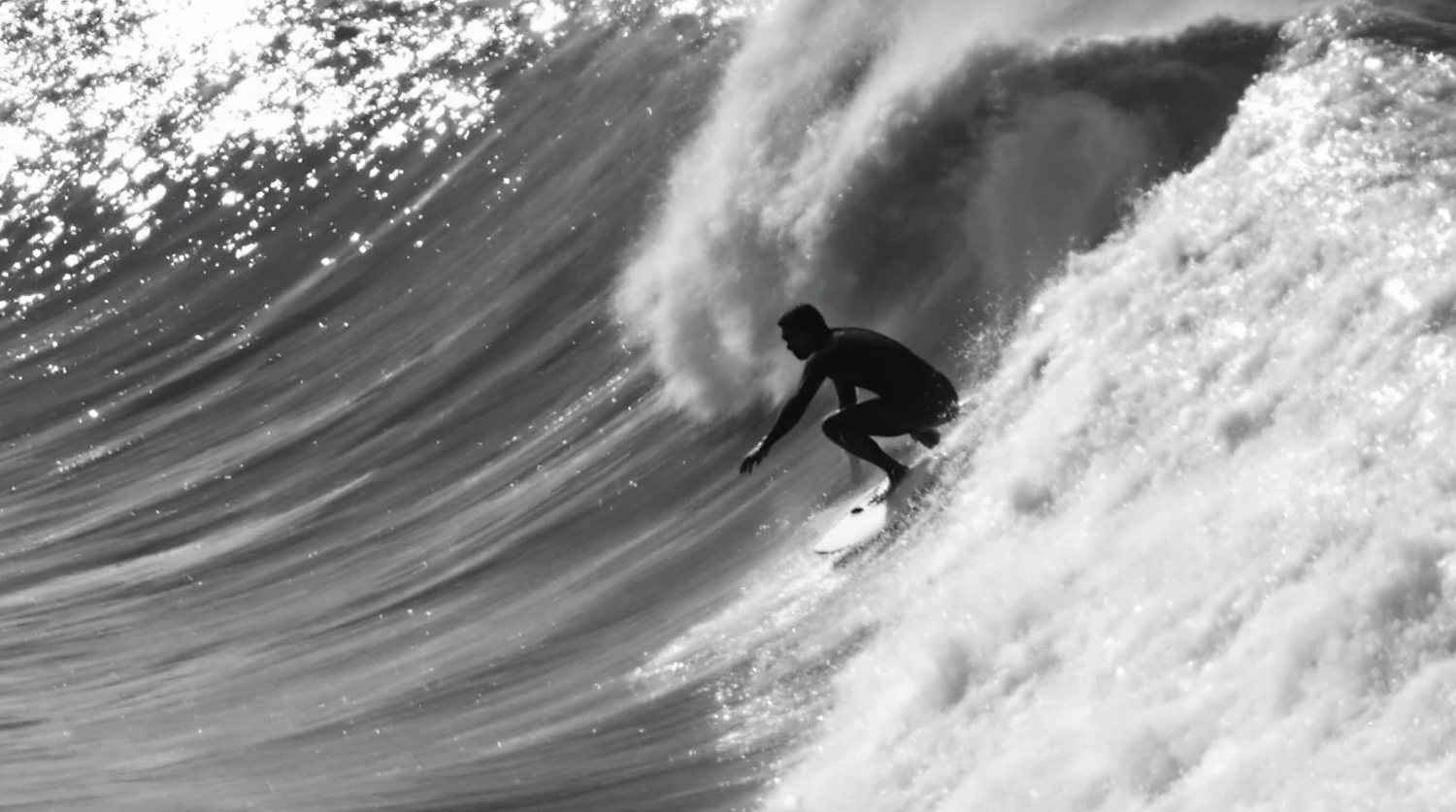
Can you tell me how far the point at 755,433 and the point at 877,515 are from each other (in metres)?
2.02

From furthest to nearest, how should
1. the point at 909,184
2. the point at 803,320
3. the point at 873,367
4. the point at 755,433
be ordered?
the point at 909,184 → the point at 755,433 → the point at 873,367 → the point at 803,320

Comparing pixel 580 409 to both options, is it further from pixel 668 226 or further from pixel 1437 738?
pixel 1437 738

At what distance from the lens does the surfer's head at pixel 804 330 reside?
7.57 meters

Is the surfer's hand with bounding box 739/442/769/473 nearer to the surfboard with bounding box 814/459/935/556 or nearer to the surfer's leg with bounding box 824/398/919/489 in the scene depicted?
the surfer's leg with bounding box 824/398/919/489

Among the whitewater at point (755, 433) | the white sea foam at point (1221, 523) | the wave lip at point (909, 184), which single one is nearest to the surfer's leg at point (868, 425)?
the whitewater at point (755, 433)

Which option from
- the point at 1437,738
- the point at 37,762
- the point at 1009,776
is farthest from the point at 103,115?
the point at 1437,738

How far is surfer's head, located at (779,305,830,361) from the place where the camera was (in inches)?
298

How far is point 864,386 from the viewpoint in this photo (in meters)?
7.86

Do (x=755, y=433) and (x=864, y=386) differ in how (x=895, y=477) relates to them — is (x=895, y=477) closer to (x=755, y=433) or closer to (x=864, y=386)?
(x=864, y=386)

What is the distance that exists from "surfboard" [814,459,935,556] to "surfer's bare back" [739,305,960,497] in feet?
0.27

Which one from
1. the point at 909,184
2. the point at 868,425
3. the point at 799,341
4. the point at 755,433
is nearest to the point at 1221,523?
the point at 868,425

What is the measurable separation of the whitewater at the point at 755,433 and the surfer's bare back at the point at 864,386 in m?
0.26

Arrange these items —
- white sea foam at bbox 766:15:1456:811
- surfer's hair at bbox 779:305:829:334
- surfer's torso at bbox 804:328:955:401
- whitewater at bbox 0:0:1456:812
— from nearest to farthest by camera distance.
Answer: white sea foam at bbox 766:15:1456:811
whitewater at bbox 0:0:1456:812
surfer's hair at bbox 779:305:829:334
surfer's torso at bbox 804:328:955:401

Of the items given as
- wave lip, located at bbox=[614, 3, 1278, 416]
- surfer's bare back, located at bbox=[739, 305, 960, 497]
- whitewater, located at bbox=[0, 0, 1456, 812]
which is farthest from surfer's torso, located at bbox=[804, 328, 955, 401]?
wave lip, located at bbox=[614, 3, 1278, 416]
